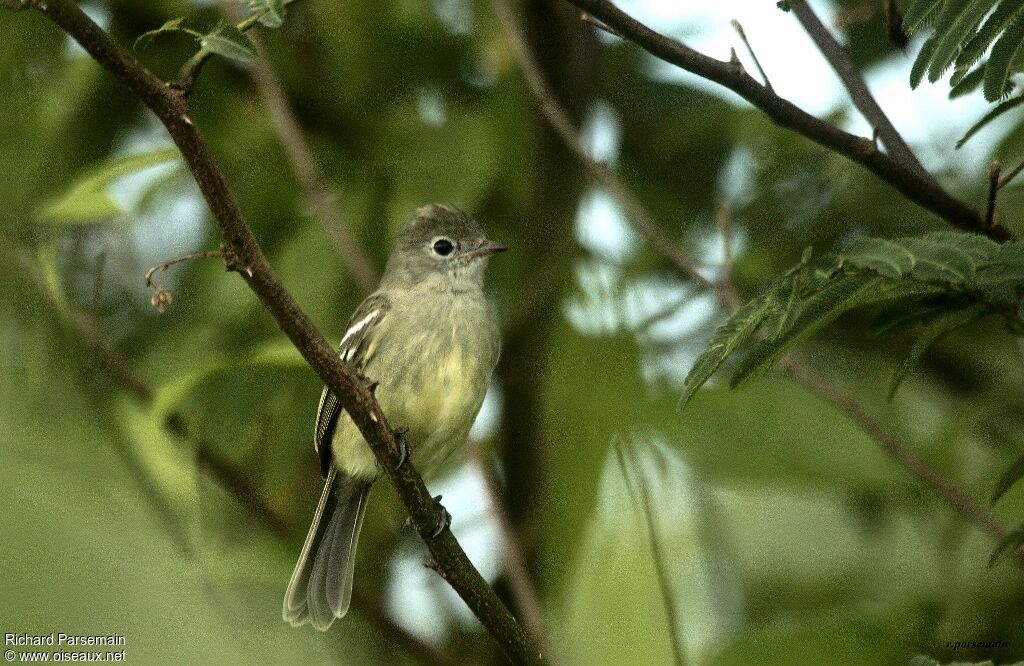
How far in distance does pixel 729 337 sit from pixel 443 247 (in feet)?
8.79

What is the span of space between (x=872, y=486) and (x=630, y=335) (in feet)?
3.37

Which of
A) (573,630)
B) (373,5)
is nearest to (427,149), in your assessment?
(373,5)

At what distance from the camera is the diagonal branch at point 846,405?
3848 mm

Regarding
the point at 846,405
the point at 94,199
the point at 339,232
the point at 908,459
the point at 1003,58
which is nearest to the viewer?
the point at 1003,58

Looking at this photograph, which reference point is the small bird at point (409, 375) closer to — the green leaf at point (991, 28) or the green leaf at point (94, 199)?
the green leaf at point (94, 199)

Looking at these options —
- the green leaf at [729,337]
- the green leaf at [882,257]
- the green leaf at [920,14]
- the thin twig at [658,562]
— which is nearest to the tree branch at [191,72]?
the green leaf at [729,337]

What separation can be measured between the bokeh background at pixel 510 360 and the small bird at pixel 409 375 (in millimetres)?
160

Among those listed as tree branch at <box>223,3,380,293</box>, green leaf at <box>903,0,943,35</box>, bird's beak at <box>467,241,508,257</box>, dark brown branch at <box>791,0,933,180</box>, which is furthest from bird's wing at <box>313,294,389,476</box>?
green leaf at <box>903,0,943,35</box>

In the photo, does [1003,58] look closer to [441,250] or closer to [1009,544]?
[1009,544]

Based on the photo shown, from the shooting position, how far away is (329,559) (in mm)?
4617

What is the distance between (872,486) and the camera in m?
4.50

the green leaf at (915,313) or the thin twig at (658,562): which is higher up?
the green leaf at (915,313)

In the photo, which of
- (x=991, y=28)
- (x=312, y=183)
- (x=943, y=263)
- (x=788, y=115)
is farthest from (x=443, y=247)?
(x=943, y=263)

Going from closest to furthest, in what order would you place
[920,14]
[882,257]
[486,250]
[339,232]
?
[882,257] → [920,14] → [339,232] → [486,250]
